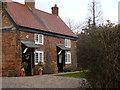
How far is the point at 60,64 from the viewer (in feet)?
84.0

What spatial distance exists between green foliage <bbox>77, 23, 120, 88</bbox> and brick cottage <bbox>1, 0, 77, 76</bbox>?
866 cm

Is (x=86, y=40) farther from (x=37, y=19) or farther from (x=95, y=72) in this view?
(x=37, y=19)

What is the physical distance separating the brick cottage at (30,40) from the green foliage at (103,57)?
8.66m

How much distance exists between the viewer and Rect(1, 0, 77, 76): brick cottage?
758 inches

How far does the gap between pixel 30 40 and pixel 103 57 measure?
13.7m

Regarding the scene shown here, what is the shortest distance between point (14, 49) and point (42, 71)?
4008mm

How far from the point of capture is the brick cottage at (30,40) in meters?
19.3

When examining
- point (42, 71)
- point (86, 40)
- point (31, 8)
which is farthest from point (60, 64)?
point (86, 40)

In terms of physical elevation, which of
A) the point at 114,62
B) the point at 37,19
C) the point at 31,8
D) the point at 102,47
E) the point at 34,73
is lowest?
the point at 34,73

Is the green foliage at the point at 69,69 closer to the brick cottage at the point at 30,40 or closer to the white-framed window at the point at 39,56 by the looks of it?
the brick cottage at the point at 30,40

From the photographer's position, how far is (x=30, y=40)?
20734mm

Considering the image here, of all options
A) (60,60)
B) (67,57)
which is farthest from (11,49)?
(67,57)

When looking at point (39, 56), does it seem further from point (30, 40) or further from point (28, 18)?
point (28, 18)

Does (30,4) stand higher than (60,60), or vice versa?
(30,4)
